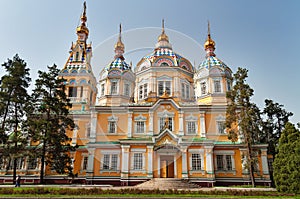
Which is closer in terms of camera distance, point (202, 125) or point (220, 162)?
point (220, 162)

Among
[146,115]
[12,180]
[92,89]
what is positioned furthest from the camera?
[92,89]

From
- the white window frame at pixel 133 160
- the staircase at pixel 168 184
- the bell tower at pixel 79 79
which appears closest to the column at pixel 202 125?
the staircase at pixel 168 184

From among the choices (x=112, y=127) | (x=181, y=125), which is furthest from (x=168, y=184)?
(x=112, y=127)

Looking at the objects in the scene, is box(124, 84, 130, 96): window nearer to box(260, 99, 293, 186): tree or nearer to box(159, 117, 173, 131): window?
box(159, 117, 173, 131): window

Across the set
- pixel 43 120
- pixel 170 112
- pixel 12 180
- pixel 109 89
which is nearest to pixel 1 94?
pixel 43 120

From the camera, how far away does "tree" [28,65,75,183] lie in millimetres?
23267

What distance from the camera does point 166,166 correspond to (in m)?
25.0

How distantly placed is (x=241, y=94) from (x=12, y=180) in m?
25.3

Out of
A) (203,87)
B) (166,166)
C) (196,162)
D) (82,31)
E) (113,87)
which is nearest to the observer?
(196,162)

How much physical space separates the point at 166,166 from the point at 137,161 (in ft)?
9.82

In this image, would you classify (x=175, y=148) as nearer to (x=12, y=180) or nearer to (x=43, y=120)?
(x=43, y=120)

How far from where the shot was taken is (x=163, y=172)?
81.7 feet

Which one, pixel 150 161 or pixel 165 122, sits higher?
pixel 165 122

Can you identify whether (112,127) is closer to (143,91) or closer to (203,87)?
(143,91)
